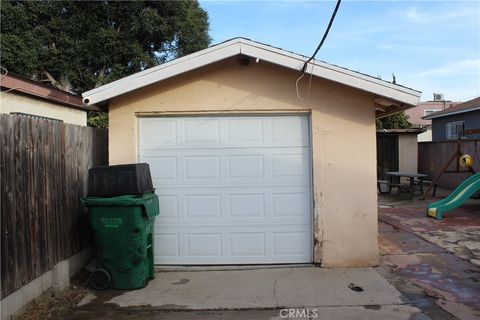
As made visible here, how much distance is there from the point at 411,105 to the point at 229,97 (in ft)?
8.96

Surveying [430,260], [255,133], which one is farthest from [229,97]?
[430,260]

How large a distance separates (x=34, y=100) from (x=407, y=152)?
15898 mm

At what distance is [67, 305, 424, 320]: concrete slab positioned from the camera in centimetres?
498

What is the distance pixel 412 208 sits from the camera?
532 inches

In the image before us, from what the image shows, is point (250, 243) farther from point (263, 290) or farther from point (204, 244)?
point (263, 290)

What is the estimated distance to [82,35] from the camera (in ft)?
64.8

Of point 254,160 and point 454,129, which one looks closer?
point 254,160

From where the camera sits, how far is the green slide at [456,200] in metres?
11.6

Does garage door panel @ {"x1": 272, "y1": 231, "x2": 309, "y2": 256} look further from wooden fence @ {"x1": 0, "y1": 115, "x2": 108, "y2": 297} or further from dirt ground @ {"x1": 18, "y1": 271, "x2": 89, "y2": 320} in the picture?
wooden fence @ {"x1": 0, "y1": 115, "x2": 108, "y2": 297}

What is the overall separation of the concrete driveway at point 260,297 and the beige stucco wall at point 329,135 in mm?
435

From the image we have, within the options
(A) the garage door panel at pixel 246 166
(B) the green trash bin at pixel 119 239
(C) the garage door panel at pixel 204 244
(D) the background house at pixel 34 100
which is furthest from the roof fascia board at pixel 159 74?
(C) the garage door panel at pixel 204 244

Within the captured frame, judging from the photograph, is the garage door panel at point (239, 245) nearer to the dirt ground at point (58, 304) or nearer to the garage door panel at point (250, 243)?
the garage door panel at point (250, 243)

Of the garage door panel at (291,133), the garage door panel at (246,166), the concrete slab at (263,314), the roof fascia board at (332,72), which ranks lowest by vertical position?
the concrete slab at (263,314)

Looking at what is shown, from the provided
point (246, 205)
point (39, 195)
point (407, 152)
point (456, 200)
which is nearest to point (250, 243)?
point (246, 205)
